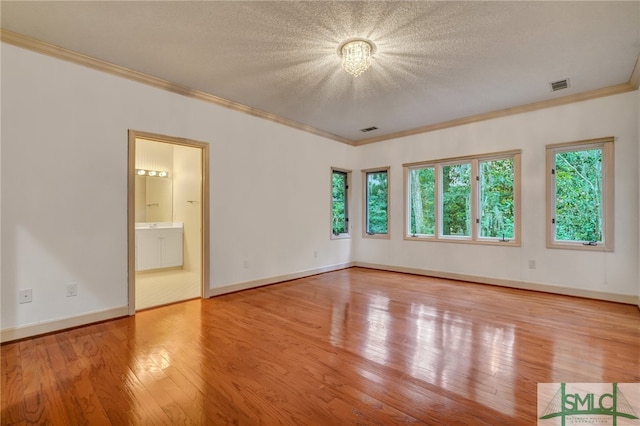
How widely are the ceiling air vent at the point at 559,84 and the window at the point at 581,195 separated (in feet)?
2.67

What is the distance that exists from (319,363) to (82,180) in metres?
2.94

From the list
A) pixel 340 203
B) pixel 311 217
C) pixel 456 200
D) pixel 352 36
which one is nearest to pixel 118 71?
pixel 352 36

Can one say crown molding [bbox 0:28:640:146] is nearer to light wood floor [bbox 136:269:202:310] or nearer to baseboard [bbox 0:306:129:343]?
baseboard [bbox 0:306:129:343]

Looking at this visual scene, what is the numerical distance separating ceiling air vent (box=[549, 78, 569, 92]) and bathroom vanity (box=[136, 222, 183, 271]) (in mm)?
6467

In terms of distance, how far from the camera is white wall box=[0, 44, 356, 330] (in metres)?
2.71

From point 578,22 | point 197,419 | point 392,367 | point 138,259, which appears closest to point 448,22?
point 578,22

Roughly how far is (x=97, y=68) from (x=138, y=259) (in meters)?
3.40

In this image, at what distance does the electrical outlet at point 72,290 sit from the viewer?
9.74 feet

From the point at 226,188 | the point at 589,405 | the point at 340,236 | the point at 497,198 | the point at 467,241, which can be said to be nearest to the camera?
the point at 589,405

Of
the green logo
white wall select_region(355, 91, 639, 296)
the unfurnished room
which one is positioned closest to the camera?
the green logo

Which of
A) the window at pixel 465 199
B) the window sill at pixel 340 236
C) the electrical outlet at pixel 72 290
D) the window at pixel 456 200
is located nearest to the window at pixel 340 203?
the window sill at pixel 340 236

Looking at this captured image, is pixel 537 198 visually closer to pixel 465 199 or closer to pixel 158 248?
pixel 465 199

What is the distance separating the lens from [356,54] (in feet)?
9.32

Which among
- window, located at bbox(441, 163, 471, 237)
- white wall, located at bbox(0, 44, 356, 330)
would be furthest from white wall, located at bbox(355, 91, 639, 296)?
white wall, located at bbox(0, 44, 356, 330)
